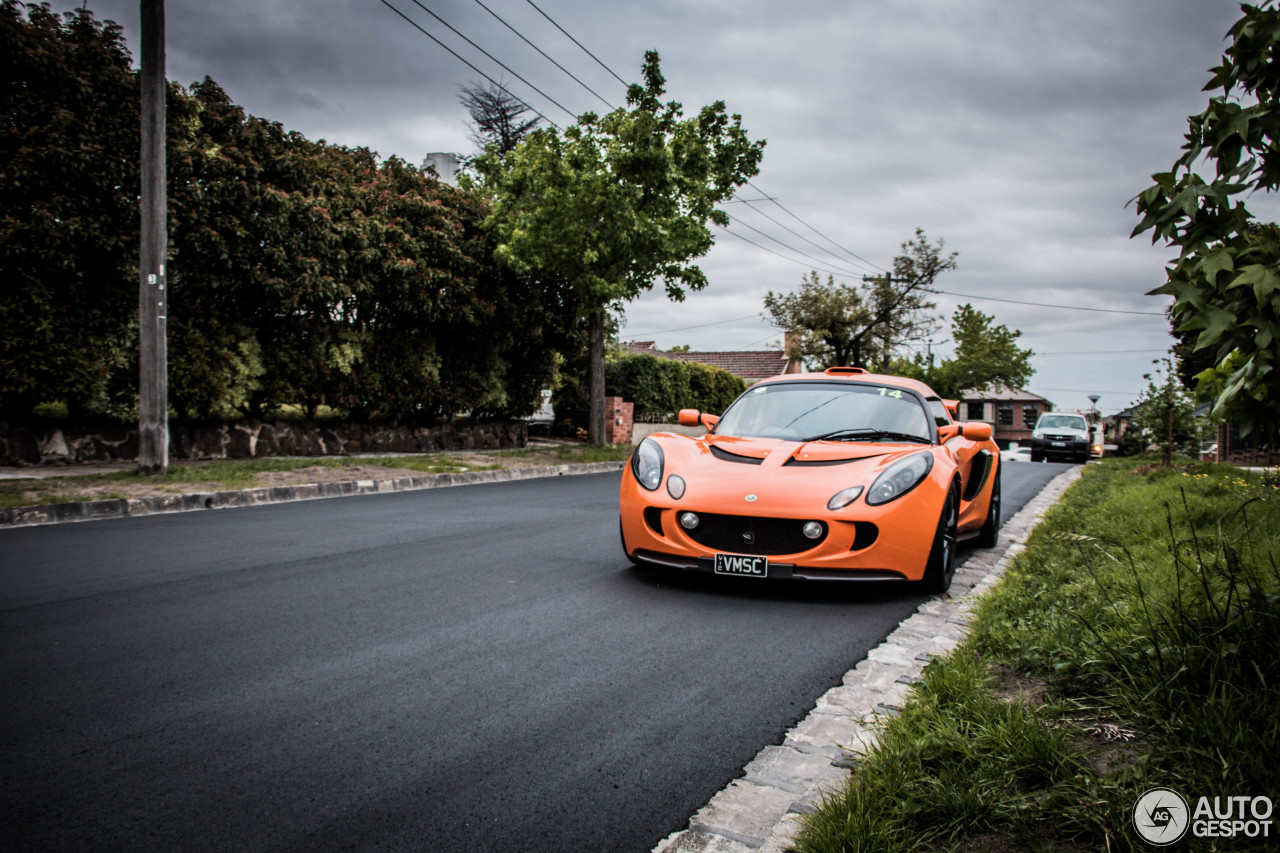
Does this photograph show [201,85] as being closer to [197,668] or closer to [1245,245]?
[197,668]

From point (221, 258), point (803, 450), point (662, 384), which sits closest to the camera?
point (803, 450)

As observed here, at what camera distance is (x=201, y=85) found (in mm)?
13406

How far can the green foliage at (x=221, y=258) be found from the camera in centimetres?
1072

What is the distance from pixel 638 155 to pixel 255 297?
28.4ft

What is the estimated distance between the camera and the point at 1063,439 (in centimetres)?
2934

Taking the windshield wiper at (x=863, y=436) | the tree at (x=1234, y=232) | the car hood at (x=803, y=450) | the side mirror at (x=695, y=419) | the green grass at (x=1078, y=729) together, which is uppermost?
the tree at (x=1234, y=232)

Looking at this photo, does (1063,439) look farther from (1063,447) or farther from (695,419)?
(695,419)

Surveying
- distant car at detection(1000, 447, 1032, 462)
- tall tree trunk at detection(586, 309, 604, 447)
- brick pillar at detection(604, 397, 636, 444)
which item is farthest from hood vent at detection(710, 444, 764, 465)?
distant car at detection(1000, 447, 1032, 462)

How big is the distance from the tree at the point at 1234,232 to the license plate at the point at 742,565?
2777 millimetres

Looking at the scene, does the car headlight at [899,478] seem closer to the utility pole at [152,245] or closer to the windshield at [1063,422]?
the utility pole at [152,245]

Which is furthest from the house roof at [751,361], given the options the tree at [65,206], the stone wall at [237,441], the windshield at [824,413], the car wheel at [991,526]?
the windshield at [824,413]

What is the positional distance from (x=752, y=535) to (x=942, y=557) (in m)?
1.28

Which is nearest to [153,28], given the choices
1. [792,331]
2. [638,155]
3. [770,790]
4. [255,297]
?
[255,297]

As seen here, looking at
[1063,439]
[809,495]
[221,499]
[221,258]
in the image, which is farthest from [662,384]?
[809,495]
